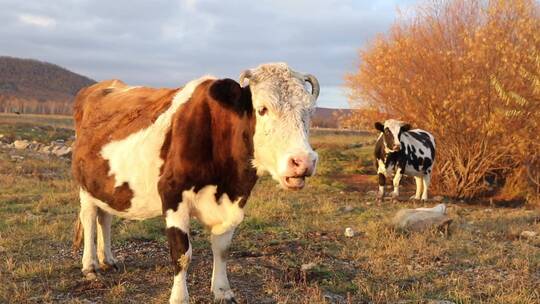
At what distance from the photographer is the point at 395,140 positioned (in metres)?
13.5

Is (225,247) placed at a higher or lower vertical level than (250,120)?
lower

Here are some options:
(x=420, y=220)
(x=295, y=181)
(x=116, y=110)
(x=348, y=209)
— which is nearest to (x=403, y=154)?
(x=348, y=209)

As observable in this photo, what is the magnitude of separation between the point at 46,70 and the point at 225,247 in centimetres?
19860

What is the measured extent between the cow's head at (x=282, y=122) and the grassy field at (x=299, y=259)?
1532 mm

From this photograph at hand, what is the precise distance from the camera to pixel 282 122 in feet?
13.2

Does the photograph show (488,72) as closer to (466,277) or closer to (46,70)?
(466,277)

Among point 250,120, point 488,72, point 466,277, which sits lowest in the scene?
point 466,277

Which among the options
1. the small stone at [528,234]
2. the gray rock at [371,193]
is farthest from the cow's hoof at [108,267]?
the gray rock at [371,193]

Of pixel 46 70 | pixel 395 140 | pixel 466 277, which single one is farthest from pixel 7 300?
pixel 46 70

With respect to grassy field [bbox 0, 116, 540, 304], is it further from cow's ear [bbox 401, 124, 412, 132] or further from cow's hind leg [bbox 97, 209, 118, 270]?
cow's ear [bbox 401, 124, 412, 132]

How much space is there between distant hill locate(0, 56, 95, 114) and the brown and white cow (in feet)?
423

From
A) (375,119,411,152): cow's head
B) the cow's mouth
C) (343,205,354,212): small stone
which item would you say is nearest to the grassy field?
(343,205,354,212): small stone

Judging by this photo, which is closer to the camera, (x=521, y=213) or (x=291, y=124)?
(x=291, y=124)

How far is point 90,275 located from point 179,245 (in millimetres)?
1649
